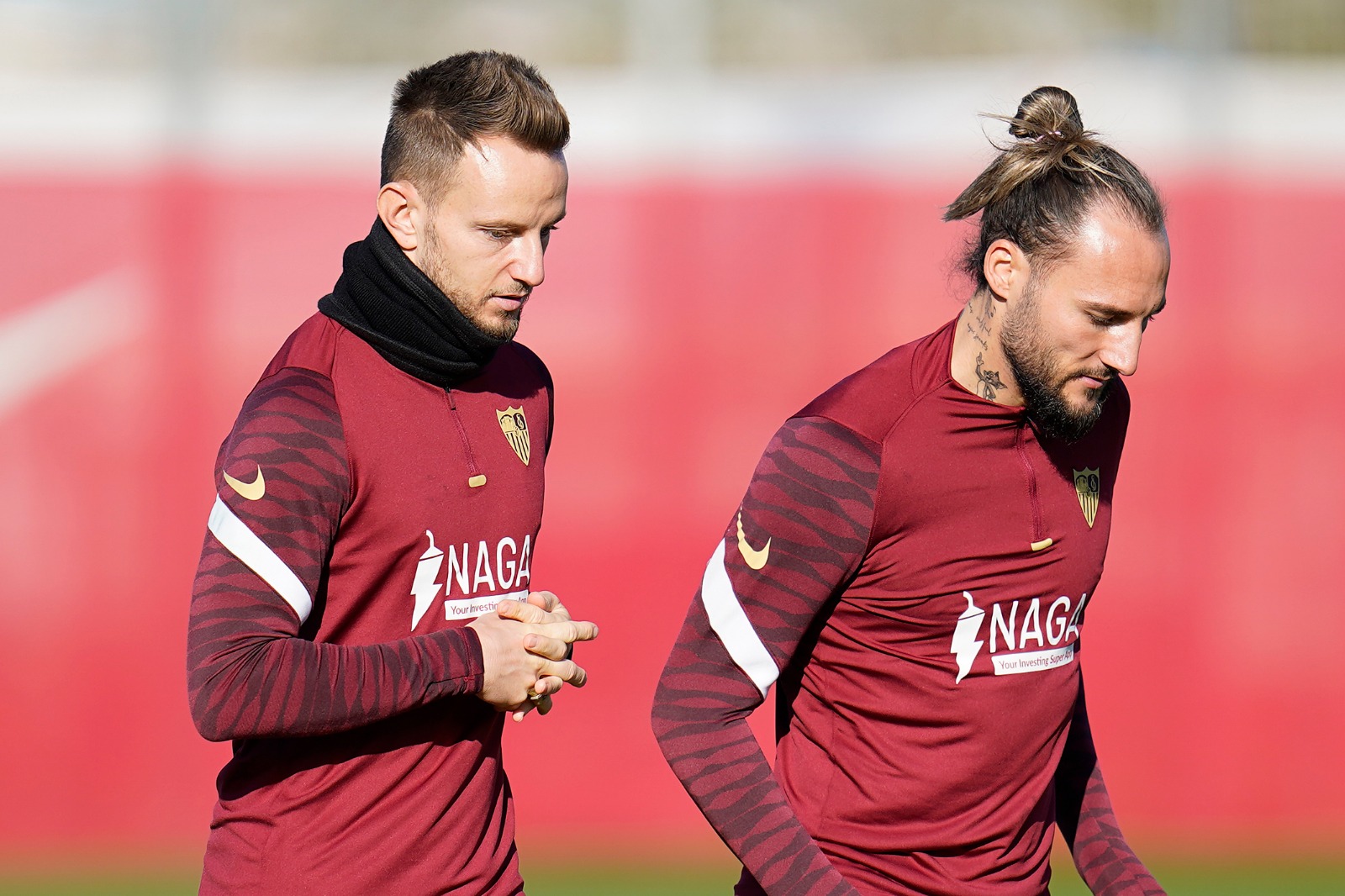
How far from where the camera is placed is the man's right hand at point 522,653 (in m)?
1.91

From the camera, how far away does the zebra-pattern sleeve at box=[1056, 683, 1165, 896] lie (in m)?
2.16

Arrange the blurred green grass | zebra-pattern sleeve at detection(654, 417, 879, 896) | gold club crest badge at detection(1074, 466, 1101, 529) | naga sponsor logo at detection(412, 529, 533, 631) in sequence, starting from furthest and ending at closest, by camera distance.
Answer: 1. the blurred green grass
2. gold club crest badge at detection(1074, 466, 1101, 529)
3. naga sponsor logo at detection(412, 529, 533, 631)
4. zebra-pattern sleeve at detection(654, 417, 879, 896)

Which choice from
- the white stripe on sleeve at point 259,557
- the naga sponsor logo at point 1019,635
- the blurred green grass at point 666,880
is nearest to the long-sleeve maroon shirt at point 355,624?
the white stripe on sleeve at point 259,557

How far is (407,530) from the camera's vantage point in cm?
192

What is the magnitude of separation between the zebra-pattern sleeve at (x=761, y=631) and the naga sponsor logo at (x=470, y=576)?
0.32 metres

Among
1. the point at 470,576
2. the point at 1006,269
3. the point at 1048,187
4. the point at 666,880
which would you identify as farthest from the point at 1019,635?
the point at 666,880

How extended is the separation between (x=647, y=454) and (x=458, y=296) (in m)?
3.22

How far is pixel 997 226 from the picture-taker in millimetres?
2074

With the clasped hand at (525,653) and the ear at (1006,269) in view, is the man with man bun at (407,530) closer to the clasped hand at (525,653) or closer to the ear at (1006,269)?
the clasped hand at (525,653)

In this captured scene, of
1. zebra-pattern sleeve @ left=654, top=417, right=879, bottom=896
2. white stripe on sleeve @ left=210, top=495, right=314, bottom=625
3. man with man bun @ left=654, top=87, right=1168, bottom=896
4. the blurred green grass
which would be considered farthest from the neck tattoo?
the blurred green grass

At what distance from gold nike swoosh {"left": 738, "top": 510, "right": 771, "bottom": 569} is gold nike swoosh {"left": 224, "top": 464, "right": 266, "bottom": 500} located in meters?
0.66

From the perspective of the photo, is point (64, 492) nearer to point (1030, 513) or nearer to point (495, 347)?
point (495, 347)

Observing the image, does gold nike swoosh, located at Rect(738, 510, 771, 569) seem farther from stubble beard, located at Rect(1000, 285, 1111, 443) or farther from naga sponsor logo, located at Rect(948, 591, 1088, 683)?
stubble beard, located at Rect(1000, 285, 1111, 443)

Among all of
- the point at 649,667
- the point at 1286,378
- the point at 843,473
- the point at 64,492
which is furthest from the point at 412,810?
the point at 1286,378
